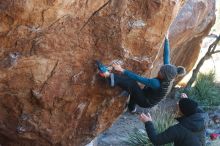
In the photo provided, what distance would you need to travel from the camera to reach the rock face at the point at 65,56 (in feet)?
22.7

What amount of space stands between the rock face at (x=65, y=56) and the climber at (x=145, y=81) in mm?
243

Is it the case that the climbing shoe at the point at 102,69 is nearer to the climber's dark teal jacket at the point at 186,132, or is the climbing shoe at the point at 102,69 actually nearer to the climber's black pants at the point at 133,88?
the climber's black pants at the point at 133,88

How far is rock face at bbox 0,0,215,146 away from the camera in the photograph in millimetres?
6918

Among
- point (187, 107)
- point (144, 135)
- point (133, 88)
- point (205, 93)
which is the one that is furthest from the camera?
point (205, 93)

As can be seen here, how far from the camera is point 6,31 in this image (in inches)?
267

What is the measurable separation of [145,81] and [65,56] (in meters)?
1.34

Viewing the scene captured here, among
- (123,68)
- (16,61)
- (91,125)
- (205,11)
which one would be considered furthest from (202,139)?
(205,11)

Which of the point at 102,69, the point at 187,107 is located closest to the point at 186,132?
the point at 187,107

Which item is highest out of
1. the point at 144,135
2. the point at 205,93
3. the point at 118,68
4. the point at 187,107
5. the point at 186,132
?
the point at 118,68

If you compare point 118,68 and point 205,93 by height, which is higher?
point 118,68

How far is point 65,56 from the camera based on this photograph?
738cm

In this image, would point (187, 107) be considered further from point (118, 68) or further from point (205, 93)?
point (205, 93)

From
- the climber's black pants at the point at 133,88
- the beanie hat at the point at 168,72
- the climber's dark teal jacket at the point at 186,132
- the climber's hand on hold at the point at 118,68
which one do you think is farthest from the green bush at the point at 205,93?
the climber's dark teal jacket at the point at 186,132

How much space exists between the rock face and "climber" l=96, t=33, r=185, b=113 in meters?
0.24
